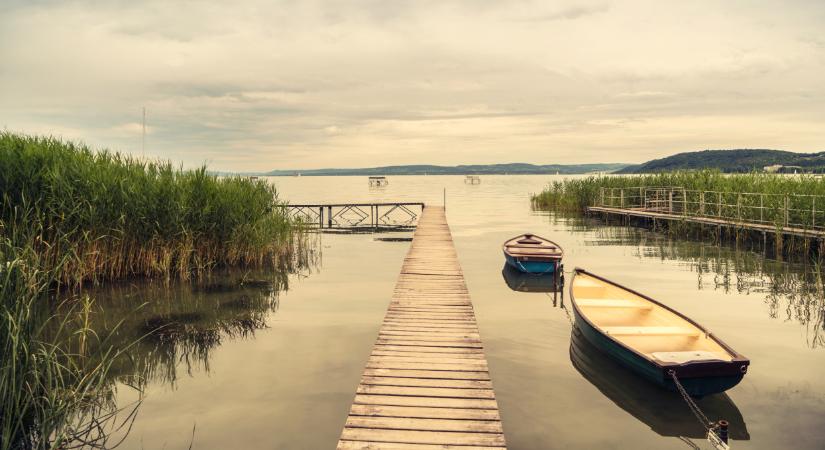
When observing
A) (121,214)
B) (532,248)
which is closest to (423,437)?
(121,214)

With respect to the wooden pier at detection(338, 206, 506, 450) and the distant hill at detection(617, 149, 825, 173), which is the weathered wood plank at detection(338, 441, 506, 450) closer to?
the wooden pier at detection(338, 206, 506, 450)

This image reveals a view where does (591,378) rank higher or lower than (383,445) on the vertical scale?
lower

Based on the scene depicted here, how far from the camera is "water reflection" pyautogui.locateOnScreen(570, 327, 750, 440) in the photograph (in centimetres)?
671

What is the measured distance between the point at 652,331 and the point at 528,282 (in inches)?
322

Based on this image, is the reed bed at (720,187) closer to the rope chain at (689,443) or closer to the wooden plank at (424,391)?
the rope chain at (689,443)

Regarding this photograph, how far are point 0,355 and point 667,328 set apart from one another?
8737 millimetres

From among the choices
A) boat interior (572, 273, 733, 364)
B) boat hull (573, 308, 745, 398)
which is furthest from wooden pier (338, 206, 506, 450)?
boat interior (572, 273, 733, 364)

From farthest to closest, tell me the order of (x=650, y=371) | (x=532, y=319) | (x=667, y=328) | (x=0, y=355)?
(x=532, y=319) < (x=667, y=328) < (x=650, y=371) < (x=0, y=355)

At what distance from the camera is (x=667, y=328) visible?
27.5 ft

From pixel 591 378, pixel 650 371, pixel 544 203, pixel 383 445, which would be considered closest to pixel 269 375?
pixel 383 445

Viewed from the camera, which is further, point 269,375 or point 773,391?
point 269,375

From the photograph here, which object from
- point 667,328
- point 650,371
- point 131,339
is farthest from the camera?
point 131,339

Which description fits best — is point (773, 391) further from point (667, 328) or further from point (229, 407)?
point (229, 407)

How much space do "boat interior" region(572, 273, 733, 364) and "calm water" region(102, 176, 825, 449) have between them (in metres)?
0.67
